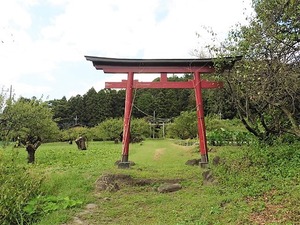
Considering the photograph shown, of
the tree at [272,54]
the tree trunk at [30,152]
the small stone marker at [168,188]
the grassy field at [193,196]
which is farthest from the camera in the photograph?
the tree trunk at [30,152]

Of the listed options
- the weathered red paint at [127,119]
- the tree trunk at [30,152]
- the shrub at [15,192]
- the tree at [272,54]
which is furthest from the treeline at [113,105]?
the shrub at [15,192]

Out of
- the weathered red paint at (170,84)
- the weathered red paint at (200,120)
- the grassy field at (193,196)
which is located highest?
the weathered red paint at (170,84)

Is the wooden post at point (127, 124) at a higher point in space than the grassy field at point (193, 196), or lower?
higher

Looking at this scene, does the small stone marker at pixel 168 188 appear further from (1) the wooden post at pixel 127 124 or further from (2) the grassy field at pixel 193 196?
(1) the wooden post at pixel 127 124

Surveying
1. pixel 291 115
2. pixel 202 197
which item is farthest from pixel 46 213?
pixel 291 115

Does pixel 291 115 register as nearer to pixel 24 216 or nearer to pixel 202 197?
pixel 202 197

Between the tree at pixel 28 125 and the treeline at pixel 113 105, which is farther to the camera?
the treeline at pixel 113 105

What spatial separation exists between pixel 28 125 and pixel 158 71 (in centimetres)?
917

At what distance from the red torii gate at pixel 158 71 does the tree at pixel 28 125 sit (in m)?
6.10

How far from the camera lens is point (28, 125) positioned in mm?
16500

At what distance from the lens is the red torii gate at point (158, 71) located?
1027 centimetres

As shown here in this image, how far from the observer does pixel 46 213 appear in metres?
5.85

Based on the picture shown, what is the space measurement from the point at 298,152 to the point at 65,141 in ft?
103

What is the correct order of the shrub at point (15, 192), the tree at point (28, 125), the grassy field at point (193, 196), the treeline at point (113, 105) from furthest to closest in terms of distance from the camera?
1. the treeline at point (113, 105)
2. the tree at point (28, 125)
3. the shrub at point (15, 192)
4. the grassy field at point (193, 196)
